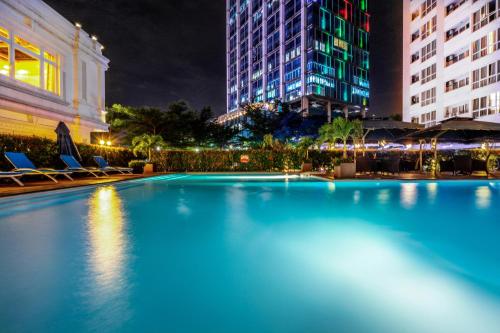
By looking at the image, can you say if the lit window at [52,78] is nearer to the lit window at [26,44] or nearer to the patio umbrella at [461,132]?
the lit window at [26,44]

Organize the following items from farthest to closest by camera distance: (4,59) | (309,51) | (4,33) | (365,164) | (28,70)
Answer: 1. (309,51)
2. (28,70)
3. (4,59)
4. (365,164)
5. (4,33)

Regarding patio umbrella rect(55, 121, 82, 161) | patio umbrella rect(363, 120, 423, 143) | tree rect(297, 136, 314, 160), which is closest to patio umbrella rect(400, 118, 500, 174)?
patio umbrella rect(363, 120, 423, 143)

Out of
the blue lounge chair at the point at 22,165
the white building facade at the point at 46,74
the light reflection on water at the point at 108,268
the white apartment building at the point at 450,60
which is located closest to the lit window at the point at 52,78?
the white building facade at the point at 46,74

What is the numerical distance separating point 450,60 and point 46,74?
109 feet

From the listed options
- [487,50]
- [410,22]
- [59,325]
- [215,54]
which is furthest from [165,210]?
[215,54]

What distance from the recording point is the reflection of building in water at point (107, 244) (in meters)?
A: 2.41

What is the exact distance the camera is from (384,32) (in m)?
73.7

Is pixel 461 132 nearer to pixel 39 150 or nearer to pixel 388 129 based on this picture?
pixel 388 129

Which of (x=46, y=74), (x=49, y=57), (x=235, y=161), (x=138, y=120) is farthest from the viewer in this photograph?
(x=138, y=120)

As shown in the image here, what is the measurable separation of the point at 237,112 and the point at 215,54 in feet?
94.2

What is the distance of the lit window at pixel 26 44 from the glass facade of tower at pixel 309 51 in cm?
5292

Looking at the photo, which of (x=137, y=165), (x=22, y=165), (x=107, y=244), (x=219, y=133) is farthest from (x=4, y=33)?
(x=219, y=133)

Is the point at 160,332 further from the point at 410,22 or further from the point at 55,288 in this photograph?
the point at 410,22

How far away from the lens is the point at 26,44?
13.9m
